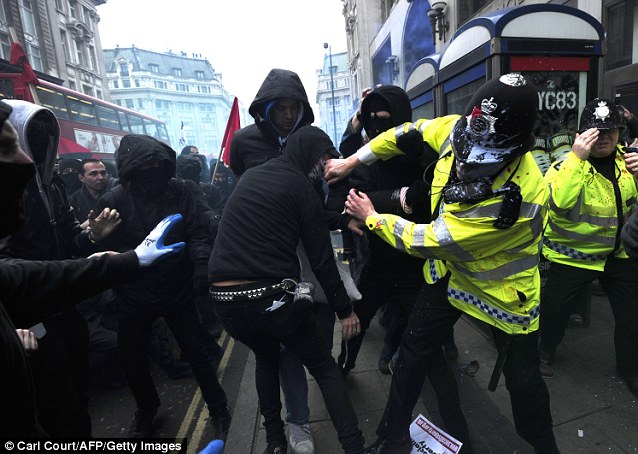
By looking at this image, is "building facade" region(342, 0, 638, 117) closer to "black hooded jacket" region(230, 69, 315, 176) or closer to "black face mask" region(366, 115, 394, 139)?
"black face mask" region(366, 115, 394, 139)

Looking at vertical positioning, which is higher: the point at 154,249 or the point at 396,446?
the point at 154,249

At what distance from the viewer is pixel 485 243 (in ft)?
5.45

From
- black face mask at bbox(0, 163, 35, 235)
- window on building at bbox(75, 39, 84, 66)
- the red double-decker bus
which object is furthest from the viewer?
window on building at bbox(75, 39, 84, 66)

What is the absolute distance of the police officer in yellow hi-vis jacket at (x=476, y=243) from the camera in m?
1.58

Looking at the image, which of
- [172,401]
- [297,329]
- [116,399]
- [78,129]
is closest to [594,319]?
[297,329]

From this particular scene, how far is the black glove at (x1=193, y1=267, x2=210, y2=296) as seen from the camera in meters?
2.66

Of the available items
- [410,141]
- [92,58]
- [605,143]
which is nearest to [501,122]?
[410,141]

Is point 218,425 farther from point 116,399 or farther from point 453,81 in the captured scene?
point 453,81

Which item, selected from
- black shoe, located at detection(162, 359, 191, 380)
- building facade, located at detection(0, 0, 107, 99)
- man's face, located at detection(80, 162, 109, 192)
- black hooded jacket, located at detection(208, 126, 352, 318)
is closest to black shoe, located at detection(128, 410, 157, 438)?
black shoe, located at detection(162, 359, 191, 380)

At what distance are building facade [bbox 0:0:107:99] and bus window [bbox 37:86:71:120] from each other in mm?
12806

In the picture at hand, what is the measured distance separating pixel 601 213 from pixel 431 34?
41.0 ft

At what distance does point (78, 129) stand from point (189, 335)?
11836mm

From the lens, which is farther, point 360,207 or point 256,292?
point 360,207

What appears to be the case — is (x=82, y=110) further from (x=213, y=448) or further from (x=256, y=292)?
(x=213, y=448)
